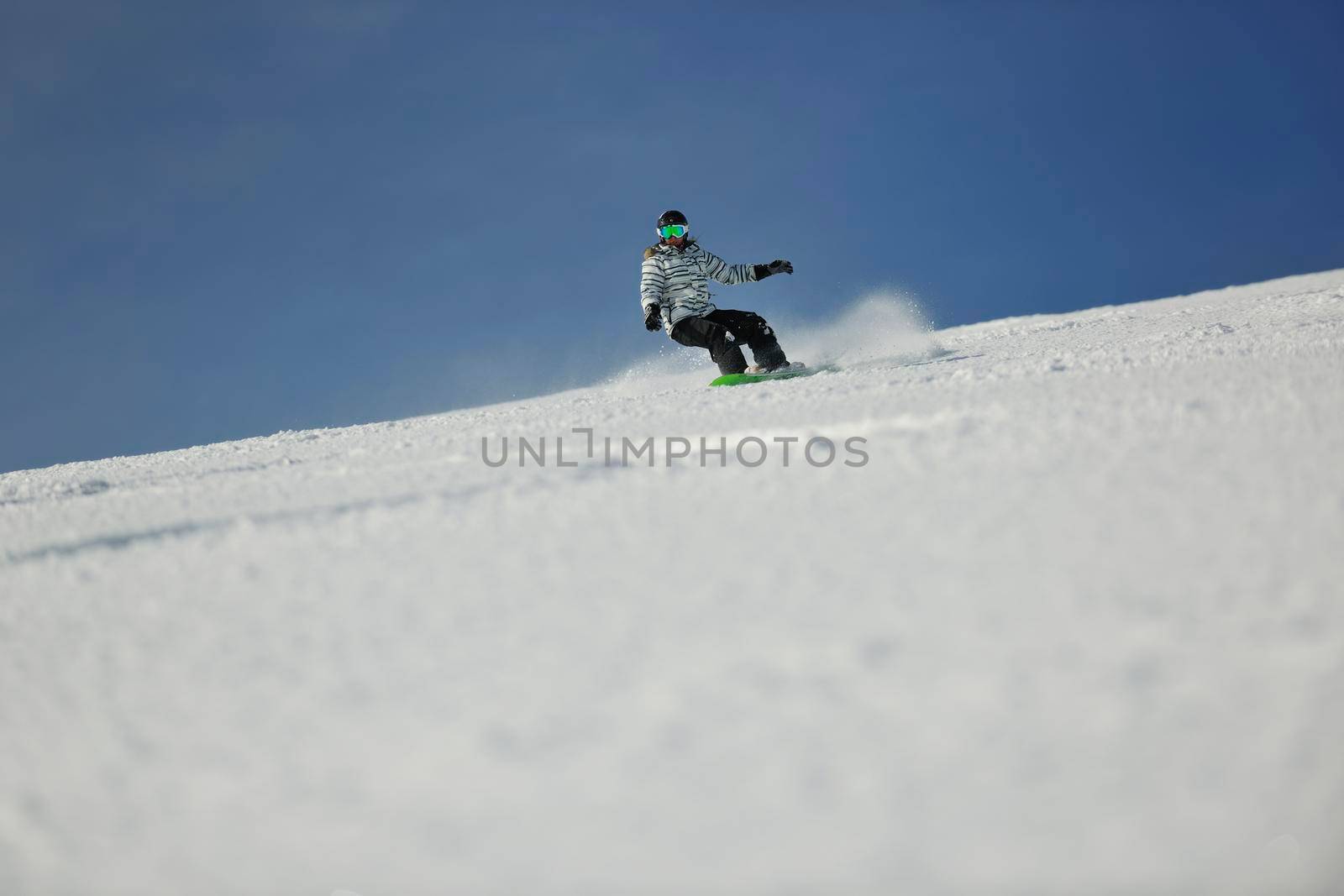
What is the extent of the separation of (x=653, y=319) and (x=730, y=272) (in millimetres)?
1410

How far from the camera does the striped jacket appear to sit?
26.8 feet

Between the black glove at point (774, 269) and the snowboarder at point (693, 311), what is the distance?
0.48 metres

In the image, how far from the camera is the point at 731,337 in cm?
775

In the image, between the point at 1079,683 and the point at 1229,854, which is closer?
the point at 1229,854

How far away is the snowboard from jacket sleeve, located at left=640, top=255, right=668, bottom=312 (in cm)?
113

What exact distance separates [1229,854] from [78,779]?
62.2 inches

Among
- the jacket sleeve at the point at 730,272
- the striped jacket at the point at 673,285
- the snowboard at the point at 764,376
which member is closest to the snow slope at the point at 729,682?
the snowboard at the point at 764,376

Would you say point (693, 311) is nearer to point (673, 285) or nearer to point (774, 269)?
point (673, 285)

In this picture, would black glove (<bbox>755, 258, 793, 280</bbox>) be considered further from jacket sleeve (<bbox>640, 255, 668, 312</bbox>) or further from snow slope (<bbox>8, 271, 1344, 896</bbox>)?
snow slope (<bbox>8, 271, 1344, 896</bbox>)


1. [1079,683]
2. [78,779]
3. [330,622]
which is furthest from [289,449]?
[1079,683]

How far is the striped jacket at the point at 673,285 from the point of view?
818 cm

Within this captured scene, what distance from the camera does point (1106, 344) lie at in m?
6.16

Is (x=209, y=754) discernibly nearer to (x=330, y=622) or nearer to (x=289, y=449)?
(x=330, y=622)

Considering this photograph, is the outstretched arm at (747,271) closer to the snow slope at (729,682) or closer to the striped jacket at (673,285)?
the striped jacket at (673,285)
